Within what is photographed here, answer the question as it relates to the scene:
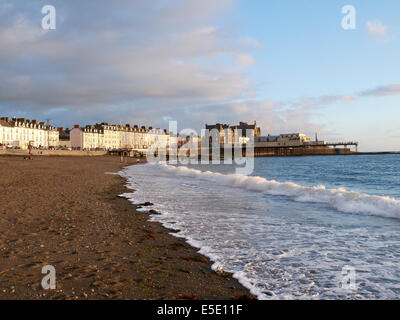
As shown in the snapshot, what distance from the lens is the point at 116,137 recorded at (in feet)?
497

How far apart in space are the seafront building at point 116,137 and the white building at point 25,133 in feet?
32.5

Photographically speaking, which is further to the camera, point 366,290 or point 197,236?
point 197,236

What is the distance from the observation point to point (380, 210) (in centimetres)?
1247

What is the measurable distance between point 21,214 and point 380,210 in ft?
45.5

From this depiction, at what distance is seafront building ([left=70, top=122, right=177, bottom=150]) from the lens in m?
130

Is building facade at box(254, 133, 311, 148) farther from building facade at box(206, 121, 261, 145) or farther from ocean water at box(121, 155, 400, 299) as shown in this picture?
ocean water at box(121, 155, 400, 299)

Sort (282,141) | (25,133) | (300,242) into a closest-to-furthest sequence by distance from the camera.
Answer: (300,242)
(25,133)
(282,141)

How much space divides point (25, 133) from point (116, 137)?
154 feet

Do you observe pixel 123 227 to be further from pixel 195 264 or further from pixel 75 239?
pixel 195 264
